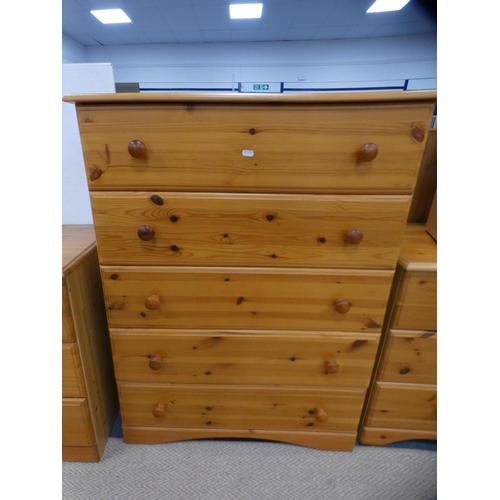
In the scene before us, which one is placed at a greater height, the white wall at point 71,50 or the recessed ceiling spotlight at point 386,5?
the white wall at point 71,50

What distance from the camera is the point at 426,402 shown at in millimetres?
978

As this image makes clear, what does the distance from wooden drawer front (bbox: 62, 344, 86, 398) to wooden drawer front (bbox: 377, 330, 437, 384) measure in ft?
3.31

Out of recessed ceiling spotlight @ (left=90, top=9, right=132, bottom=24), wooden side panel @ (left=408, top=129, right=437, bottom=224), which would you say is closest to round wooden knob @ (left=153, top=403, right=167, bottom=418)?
wooden side panel @ (left=408, top=129, right=437, bottom=224)

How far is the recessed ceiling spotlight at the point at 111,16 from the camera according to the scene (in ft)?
13.0

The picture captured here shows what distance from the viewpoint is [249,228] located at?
0.73 metres

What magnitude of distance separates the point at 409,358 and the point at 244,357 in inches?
22.4

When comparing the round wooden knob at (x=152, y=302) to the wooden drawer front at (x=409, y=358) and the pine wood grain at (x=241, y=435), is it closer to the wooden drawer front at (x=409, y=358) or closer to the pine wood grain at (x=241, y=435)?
the pine wood grain at (x=241, y=435)

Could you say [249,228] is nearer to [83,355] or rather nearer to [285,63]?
[83,355]

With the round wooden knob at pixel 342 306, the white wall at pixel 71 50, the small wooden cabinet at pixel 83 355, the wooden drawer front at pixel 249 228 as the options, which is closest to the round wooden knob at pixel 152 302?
the wooden drawer front at pixel 249 228

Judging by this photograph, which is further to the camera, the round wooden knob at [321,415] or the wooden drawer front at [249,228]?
the round wooden knob at [321,415]

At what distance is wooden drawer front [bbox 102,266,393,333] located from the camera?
782 mm

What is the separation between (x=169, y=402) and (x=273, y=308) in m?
0.54

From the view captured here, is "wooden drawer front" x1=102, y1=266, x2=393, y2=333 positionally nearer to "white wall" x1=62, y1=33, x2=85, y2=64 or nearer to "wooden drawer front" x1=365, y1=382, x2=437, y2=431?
"wooden drawer front" x1=365, y1=382, x2=437, y2=431

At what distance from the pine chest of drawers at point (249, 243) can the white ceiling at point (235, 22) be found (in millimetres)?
4177
